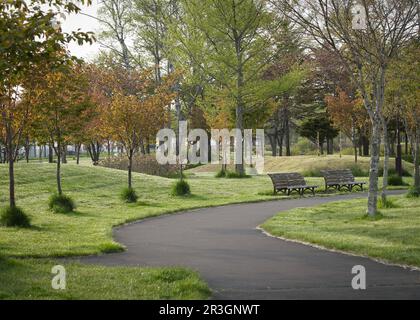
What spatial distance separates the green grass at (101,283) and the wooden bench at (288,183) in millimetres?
16257

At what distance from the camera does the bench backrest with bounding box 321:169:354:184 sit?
85.9ft

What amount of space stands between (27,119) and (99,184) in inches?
461

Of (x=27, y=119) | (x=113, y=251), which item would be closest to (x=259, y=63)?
(x=27, y=119)

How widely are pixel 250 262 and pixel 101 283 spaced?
115 inches

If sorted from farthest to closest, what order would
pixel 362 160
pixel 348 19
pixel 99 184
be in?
pixel 362 160 → pixel 99 184 → pixel 348 19

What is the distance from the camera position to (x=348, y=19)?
15.5m

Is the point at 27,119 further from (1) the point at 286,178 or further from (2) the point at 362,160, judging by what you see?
(2) the point at 362,160

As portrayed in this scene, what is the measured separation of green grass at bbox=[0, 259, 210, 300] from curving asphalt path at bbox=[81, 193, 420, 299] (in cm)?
43

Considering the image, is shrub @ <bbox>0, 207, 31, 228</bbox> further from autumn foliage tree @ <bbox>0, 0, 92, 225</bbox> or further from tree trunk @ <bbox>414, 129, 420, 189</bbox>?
tree trunk @ <bbox>414, 129, 420, 189</bbox>

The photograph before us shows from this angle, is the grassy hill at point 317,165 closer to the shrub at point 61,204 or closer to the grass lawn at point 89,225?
the grass lawn at point 89,225

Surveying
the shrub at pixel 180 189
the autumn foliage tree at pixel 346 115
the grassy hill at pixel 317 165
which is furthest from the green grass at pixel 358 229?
the autumn foliage tree at pixel 346 115

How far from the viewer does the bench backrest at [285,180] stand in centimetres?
2459

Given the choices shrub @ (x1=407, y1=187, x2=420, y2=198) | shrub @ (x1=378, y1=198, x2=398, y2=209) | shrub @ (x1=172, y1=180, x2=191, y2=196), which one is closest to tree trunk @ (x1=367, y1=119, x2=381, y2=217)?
shrub @ (x1=378, y1=198, x2=398, y2=209)

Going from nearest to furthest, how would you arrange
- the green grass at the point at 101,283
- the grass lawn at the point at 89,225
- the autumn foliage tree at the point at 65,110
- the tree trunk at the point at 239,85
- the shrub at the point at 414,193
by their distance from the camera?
the green grass at the point at 101,283, the grass lawn at the point at 89,225, the autumn foliage tree at the point at 65,110, the shrub at the point at 414,193, the tree trunk at the point at 239,85
